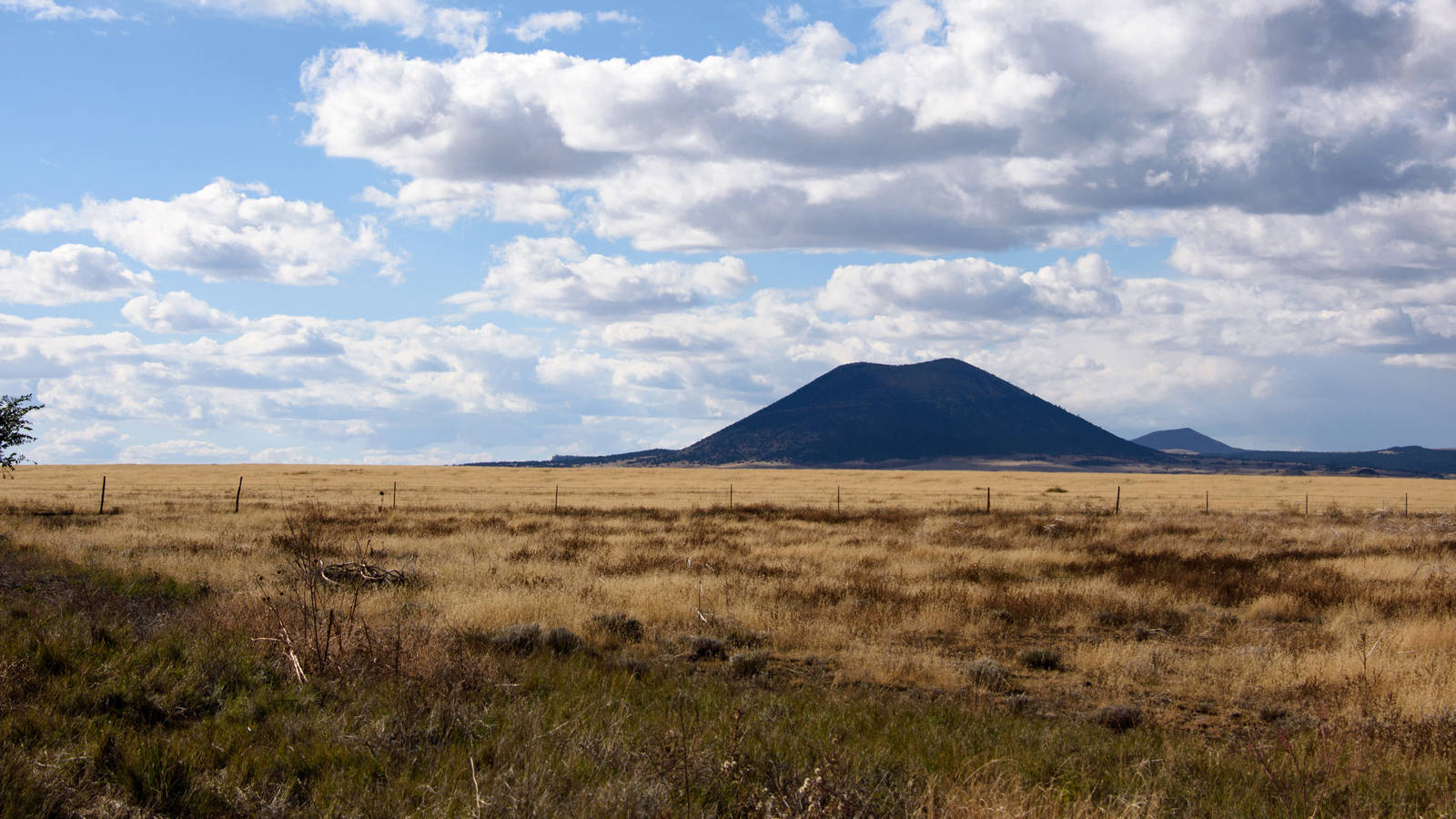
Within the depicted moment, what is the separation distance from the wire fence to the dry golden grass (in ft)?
14.3

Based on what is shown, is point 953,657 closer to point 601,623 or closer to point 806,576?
point 601,623

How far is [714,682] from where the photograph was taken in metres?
9.06

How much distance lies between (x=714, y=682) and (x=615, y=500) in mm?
42528

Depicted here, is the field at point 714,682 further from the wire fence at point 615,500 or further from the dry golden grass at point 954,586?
the wire fence at point 615,500

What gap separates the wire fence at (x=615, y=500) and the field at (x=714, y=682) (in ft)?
64.9

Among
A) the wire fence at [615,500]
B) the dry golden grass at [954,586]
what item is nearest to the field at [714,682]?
the dry golden grass at [954,586]

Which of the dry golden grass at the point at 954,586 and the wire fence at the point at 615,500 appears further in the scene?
the wire fence at the point at 615,500

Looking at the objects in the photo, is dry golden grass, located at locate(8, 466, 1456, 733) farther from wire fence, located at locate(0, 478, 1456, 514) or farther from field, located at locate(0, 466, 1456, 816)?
wire fence, located at locate(0, 478, 1456, 514)

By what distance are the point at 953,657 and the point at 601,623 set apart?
458cm

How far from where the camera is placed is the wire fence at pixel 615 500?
40.8 metres

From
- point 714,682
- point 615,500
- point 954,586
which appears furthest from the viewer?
point 615,500

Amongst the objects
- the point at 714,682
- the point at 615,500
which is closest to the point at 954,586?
the point at 714,682

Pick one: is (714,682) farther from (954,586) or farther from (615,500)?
(615,500)

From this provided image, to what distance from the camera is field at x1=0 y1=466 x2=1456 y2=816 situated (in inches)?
216
